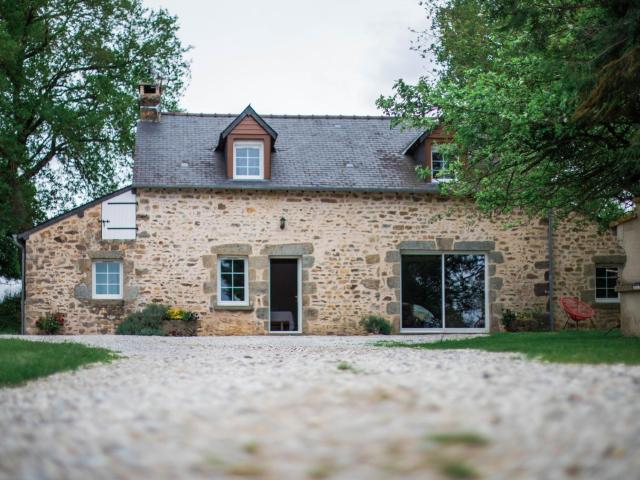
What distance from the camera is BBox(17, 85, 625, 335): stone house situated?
20547 mm

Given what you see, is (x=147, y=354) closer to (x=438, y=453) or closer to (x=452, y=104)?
(x=452, y=104)

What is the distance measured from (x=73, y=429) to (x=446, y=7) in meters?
27.3

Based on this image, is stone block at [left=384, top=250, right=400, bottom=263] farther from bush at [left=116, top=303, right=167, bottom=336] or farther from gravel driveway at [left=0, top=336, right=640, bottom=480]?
gravel driveway at [left=0, top=336, right=640, bottom=480]

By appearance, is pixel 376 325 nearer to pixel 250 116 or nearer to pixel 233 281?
pixel 233 281

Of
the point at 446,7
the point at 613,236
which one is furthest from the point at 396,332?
the point at 446,7

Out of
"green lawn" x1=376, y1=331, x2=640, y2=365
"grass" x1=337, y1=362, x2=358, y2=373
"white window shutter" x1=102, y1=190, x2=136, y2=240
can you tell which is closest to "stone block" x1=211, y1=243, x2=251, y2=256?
"white window shutter" x1=102, y1=190, x2=136, y2=240

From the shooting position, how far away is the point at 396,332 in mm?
21016

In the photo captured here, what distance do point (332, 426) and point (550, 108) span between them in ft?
31.9

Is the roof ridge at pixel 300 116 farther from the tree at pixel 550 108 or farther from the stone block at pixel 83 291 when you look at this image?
the tree at pixel 550 108

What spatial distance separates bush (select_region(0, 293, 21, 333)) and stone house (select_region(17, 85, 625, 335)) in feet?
15.4

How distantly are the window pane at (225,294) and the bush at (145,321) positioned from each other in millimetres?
1361

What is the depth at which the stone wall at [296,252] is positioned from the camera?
20.5 metres

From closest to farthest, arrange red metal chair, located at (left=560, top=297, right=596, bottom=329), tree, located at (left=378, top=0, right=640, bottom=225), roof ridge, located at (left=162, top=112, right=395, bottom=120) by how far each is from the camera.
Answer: tree, located at (left=378, top=0, right=640, bottom=225), red metal chair, located at (left=560, top=297, right=596, bottom=329), roof ridge, located at (left=162, top=112, right=395, bottom=120)

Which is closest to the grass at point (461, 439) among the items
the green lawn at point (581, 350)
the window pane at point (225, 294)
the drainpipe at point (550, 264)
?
the green lawn at point (581, 350)
